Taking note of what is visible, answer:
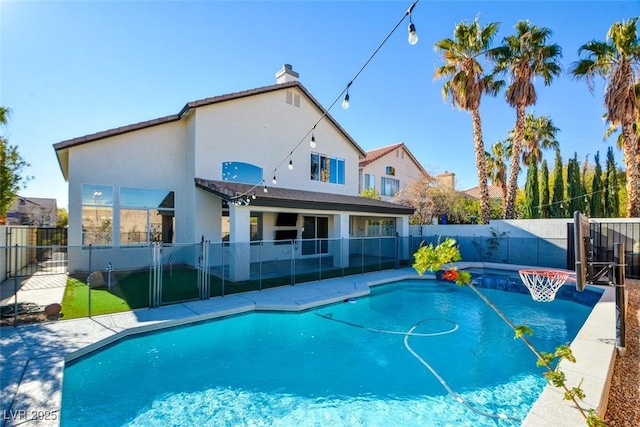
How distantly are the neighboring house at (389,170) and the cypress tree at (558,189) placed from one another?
9.95 m

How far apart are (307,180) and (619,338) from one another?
1344 centimetres

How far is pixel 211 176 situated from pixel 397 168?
719 inches

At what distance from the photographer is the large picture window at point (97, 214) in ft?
38.8

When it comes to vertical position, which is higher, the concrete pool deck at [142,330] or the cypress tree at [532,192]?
the cypress tree at [532,192]

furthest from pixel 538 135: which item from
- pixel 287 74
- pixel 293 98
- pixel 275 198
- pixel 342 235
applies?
pixel 275 198

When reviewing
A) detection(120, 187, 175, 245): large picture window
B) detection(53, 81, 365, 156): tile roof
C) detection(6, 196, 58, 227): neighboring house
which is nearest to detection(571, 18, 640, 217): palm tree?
detection(53, 81, 365, 156): tile roof

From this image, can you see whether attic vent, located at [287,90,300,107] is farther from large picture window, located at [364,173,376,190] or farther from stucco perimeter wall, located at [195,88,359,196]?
large picture window, located at [364,173,376,190]

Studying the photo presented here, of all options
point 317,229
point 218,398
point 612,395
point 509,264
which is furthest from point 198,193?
point 509,264

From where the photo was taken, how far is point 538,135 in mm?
24203

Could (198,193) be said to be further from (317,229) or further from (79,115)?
(317,229)

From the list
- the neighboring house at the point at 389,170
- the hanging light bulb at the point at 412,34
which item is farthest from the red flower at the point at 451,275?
the neighboring house at the point at 389,170

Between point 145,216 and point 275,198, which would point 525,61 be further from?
point 145,216

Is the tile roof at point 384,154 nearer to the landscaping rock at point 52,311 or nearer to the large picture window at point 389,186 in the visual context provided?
the large picture window at point 389,186

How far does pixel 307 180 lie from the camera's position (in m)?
16.7
